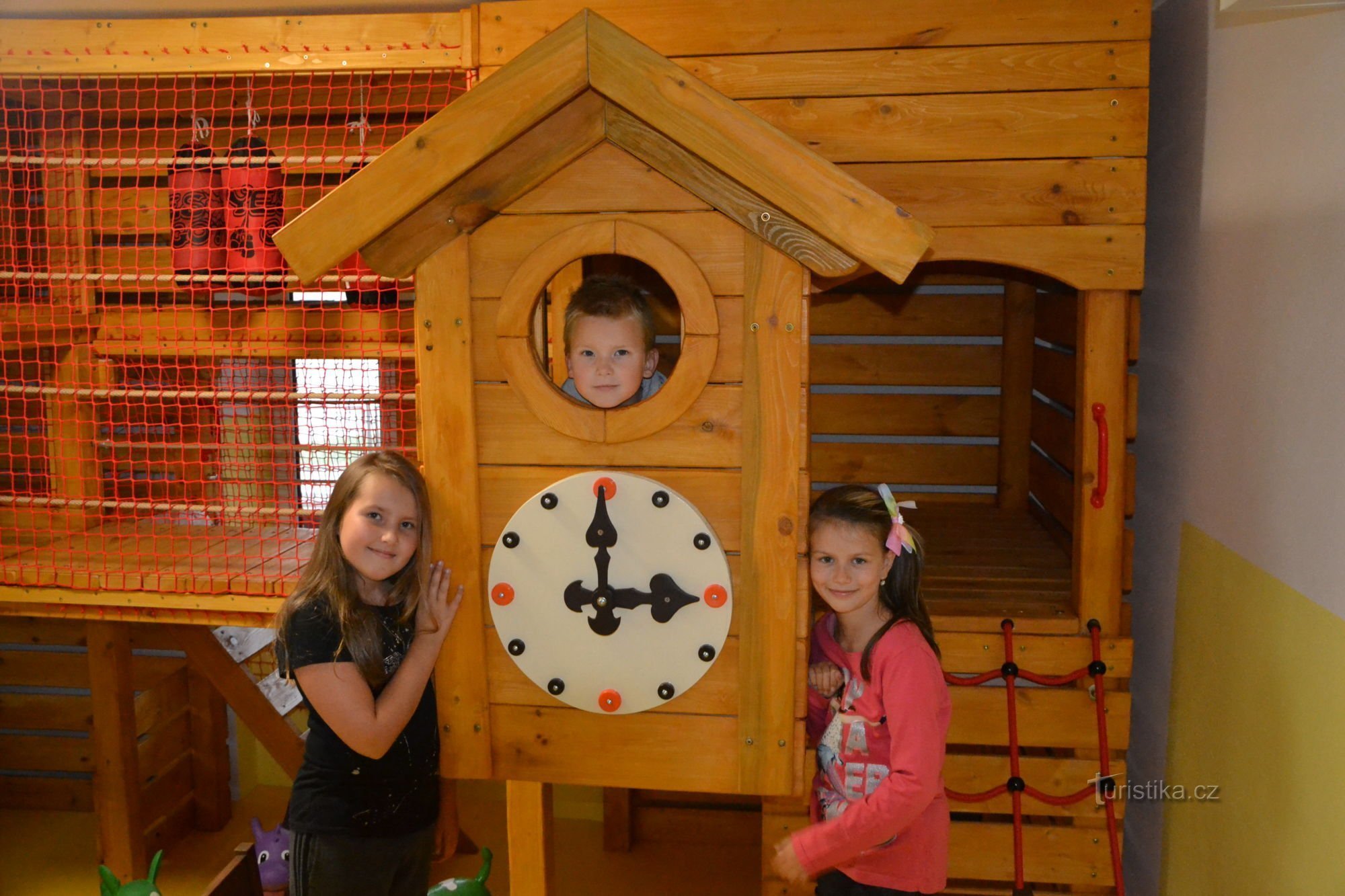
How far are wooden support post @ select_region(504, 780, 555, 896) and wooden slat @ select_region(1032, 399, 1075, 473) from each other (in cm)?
191

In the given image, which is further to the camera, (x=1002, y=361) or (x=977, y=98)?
(x=1002, y=361)

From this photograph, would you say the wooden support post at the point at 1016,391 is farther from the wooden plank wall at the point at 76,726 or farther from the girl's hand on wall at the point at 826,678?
the wooden plank wall at the point at 76,726

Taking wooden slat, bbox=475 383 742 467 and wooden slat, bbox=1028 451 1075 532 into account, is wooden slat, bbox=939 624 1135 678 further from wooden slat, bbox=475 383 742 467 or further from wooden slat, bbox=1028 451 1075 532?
wooden slat, bbox=475 383 742 467

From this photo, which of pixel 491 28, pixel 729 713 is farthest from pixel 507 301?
pixel 491 28

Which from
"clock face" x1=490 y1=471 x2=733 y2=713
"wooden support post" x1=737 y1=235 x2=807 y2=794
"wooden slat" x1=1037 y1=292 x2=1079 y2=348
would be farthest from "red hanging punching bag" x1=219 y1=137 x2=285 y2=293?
"wooden slat" x1=1037 y1=292 x2=1079 y2=348

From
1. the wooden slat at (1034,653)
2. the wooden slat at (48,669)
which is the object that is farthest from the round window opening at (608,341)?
the wooden slat at (48,669)

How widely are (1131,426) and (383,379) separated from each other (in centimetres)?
235

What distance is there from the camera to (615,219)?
1.82 meters

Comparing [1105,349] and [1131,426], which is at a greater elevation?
[1105,349]

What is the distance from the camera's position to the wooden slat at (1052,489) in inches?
133

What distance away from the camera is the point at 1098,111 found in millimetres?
2568

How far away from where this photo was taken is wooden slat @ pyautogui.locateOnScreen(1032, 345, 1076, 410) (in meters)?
3.38

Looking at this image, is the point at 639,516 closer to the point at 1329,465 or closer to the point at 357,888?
the point at 357,888

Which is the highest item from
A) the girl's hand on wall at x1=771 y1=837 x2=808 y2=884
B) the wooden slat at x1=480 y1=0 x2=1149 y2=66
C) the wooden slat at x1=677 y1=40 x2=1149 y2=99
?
the wooden slat at x1=480 y1=0 x2=1149 y2=66
